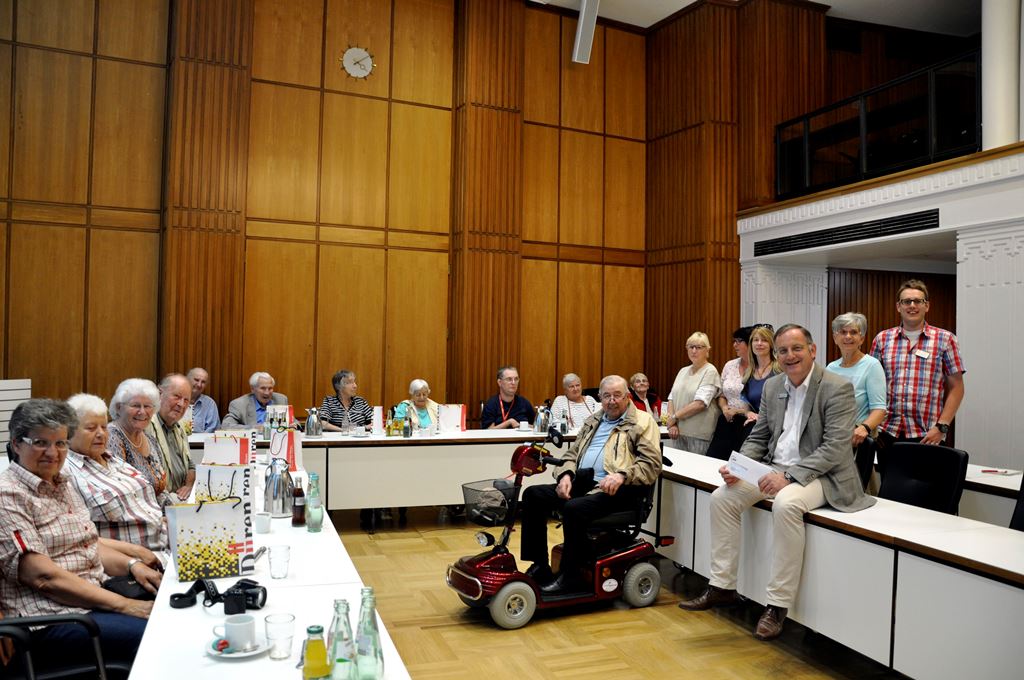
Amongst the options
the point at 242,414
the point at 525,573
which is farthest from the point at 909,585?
the point at 242,414

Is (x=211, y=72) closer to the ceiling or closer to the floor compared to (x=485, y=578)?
closer to the ceiling

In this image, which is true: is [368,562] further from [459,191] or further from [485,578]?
[459,191]

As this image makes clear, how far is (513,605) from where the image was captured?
3883 millimetres

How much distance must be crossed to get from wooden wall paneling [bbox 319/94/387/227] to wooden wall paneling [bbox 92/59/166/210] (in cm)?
160

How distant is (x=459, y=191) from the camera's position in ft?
27.6

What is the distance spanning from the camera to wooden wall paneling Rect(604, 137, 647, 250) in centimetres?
932

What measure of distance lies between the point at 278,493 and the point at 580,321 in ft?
20.5

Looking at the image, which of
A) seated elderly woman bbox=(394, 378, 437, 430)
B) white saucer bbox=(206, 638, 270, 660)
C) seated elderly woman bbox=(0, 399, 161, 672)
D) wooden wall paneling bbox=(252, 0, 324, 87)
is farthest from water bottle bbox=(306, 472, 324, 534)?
wooden wall paneling bbox=(252, 0, 324, 87)

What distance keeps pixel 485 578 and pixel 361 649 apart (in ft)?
7.13

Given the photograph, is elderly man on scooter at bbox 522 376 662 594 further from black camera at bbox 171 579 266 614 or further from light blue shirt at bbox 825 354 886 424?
black camera at bbox 171 579 266 614

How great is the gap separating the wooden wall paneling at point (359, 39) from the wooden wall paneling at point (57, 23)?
222cm

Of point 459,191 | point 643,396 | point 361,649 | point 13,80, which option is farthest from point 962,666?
point 13,80

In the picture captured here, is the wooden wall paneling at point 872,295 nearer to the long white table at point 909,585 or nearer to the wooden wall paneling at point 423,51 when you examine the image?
the wooden wall paneling at point 423,51

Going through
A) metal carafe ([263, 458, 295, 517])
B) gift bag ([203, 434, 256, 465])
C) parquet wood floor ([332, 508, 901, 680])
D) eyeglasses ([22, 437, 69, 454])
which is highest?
eyeglasses ([22, 437, 69, 454])
